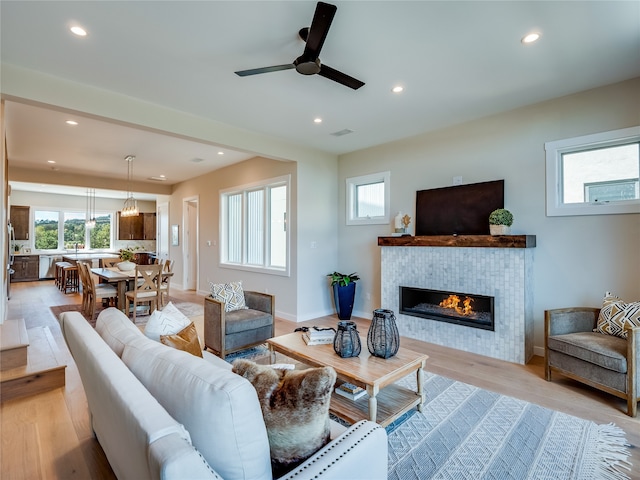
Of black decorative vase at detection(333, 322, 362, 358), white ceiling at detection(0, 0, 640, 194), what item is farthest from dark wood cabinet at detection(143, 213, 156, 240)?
black decorative vase at detection(333, 322, 362, 358)

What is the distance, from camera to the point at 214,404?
914mm

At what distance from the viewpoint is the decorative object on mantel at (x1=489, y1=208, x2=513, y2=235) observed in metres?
3.57

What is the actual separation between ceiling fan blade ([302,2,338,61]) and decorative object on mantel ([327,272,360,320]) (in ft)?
11.6

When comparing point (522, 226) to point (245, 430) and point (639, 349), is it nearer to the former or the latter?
point (639, 349)

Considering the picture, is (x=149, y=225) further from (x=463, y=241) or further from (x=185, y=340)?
(x=463, y=241)

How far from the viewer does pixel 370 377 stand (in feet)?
6.61

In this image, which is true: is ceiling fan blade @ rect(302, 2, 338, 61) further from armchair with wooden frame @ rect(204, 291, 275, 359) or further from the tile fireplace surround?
the tile fireplace surround

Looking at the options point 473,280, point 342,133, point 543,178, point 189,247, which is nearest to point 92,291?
point 189,247

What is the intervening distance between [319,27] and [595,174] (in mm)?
3224

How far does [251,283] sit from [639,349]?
5228mm

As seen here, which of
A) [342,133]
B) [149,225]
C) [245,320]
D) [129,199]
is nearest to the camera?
[245,320]

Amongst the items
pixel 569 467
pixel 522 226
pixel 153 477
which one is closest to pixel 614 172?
pixel 522 226

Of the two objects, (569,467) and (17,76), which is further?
(17,76)

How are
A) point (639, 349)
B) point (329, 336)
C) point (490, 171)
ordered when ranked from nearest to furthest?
1. point (639, 349)
2. point (329, 336)
3. point (490, 171)
